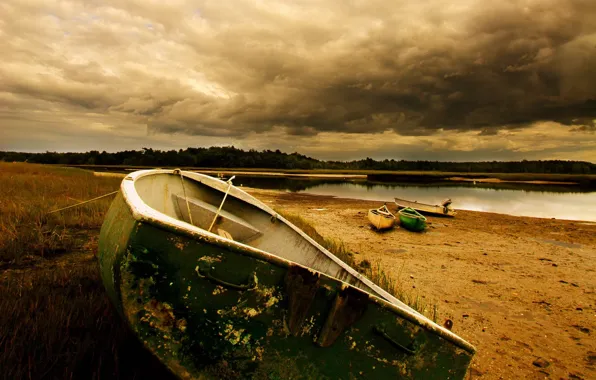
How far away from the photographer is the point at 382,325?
5.99ft

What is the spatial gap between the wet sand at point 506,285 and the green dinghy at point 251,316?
304 centimetres

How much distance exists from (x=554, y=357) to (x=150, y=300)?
5.70m

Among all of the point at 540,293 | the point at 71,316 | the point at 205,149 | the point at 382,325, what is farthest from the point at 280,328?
the point at 205,149

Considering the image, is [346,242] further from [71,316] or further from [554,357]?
[71,316]

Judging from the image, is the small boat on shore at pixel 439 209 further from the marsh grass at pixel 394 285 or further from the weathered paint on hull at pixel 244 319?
the weathered paint on hull at pixel 244 319

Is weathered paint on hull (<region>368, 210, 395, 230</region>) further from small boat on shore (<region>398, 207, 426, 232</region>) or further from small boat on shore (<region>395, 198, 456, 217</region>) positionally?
small boat on shore (<region>395, 198, 456, 217</region>)

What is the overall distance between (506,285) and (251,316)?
8.07m

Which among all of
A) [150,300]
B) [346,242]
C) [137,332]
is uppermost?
[150,300]

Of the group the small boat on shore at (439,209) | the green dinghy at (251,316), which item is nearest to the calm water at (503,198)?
the small boat on shore at (439,209)

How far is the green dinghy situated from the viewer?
1.75m

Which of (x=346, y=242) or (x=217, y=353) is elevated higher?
(x=217, y=353)

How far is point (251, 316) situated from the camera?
180 cm

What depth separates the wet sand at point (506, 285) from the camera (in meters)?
4.59

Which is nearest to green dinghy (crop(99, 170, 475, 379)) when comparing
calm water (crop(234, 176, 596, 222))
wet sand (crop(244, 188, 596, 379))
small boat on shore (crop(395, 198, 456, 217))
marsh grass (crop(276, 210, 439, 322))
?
wet sand (crop(244, 188, 596, 379))
